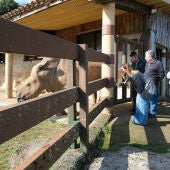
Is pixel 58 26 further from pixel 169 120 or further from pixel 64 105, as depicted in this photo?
pixel 64 105

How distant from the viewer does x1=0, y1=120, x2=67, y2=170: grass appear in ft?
13.1

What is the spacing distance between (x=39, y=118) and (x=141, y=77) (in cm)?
402

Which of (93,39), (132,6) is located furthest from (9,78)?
(132,6)

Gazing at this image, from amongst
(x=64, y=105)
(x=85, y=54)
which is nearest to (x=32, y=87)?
(x=85, y=54)

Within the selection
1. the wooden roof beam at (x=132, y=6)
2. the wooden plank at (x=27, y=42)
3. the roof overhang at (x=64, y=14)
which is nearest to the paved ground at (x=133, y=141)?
the wooden plank at (x=27, y=42)

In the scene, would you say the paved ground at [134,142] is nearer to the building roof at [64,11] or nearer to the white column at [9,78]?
the building roof at [64,11]

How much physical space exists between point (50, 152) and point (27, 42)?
1006 mm

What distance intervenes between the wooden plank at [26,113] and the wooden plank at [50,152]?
26cm

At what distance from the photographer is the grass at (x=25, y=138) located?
3.99 meters

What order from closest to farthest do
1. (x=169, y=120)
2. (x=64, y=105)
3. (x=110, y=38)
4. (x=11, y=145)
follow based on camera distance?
(x=64, y=105)
(x=11, y=145)
(x=169, y=120)
(x=110, y=38)

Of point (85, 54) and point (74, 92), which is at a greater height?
point (85, 54)

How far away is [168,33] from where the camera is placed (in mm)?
11984

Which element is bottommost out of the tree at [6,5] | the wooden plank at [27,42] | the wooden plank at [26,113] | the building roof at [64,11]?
the wooden plank at [26,113]

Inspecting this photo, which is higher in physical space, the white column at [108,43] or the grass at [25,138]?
the white column at [108,43]
